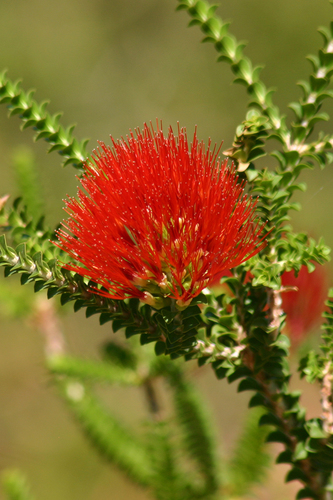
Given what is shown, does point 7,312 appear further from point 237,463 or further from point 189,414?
point 237,463

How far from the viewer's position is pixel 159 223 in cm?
41

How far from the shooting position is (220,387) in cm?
310

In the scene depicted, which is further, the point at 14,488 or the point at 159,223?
the point at 14,488

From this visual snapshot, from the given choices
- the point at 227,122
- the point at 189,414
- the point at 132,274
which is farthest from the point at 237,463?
the point at 227,122

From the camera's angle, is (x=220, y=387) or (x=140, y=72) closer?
(x=220, y=387)

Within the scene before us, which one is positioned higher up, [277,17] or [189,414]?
[277,17]

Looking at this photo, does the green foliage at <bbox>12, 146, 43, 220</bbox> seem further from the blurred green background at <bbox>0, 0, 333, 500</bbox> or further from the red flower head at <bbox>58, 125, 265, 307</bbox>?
the blurred green background at <bbox>0, 0, 333, 500</bbox>

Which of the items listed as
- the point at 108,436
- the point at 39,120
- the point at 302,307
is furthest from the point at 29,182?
the point at 302,307

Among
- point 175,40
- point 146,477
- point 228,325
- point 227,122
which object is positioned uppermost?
point 175,40

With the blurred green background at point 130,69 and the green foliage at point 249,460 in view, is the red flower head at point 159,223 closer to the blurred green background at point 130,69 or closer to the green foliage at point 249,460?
the green foliage at point 249,460

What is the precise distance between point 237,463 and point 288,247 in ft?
1.96

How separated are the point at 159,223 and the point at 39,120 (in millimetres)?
206

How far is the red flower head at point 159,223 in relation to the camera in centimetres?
41

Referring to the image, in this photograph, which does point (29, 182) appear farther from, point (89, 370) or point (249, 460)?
point (249, 460)
